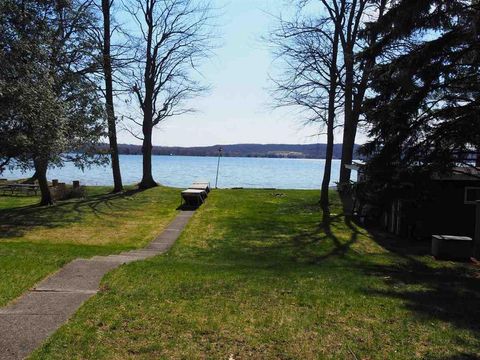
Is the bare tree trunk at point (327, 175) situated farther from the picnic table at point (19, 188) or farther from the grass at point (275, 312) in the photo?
the picnic table at point (19, 188)

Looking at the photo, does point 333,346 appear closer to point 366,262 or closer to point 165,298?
point 165,298

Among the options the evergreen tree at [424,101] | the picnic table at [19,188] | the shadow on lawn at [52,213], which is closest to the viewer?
the evergreen tree at [424,101]

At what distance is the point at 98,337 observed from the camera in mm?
5105

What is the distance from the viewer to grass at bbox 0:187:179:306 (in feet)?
27.5

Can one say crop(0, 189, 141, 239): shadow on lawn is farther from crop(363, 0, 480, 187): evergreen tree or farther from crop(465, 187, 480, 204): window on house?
crop(465, 187, 480, 204): window on house

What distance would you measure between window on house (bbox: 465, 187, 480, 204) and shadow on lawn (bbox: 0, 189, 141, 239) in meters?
13.9

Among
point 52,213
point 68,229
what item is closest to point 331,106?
point 52,213

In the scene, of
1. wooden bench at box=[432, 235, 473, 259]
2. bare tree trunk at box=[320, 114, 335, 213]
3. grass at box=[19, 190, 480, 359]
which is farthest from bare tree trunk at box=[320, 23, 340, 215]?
grass at box=[19, 190, 480, 359]

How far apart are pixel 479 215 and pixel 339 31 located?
43.8 ft

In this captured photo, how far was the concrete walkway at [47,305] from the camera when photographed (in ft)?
16.3

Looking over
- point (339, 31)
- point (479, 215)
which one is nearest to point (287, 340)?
point (479, 215)

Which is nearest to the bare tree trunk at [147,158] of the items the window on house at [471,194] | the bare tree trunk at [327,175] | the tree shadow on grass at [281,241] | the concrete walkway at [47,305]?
the bare tree trunk at [327,175]

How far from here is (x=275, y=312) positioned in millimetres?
6207

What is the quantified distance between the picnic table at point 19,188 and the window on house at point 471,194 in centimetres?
2195
